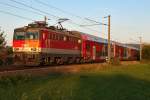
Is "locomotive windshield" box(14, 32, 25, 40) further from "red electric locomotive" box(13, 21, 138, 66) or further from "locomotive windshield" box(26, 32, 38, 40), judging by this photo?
"locomotive windshield" box(26, 32, 38, 40)

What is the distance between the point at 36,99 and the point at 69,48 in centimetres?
2430

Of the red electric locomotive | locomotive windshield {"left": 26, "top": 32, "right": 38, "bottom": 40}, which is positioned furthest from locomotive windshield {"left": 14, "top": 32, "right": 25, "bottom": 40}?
locomotive windshield {"left": 26, "top": 32, "right": 38, "bottom": 40}

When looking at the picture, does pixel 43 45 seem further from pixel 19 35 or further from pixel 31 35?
pixel 19 35

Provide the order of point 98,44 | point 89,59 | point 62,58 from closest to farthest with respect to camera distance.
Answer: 1. point 62,58
2. point 89,59
3. point 98,44

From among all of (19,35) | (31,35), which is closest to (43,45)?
(31,35)

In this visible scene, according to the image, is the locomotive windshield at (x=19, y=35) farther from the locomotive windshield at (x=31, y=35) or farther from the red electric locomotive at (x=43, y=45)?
the locomotive windshield at (x=31, y=35)

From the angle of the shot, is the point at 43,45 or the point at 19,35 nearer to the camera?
the point at 43,45

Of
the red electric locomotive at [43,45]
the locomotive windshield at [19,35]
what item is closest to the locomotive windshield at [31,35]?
the red electric locomotive at [43,45]

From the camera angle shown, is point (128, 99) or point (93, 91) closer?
point (128, 99)

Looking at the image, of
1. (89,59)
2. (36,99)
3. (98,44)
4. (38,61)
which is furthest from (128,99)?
(98,44)

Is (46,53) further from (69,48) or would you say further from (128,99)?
(128,99)

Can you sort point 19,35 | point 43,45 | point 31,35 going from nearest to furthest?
point 43,45
point 31,35
point 19,35

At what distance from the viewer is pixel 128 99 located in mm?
12172

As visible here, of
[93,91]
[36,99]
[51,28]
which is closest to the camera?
[36,99]
